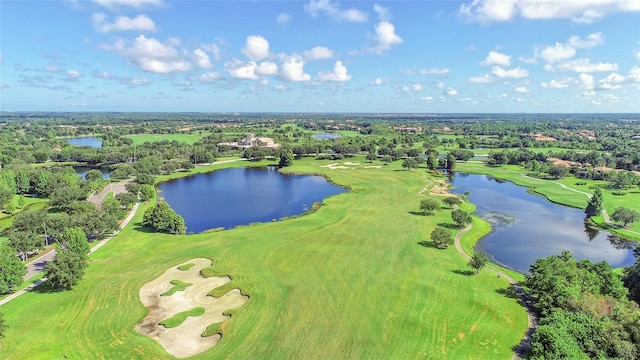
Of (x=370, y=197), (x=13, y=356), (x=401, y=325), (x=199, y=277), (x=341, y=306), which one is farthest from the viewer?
(x=370, y=197)

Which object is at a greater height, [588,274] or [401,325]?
[588,274]

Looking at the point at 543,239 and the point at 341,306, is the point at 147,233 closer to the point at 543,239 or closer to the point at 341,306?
the point at 341,306

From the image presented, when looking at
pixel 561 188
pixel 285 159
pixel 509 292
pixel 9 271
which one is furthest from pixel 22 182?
pixel 561 188

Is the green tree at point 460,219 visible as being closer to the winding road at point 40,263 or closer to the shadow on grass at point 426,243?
the shadow on grass at point 426,243

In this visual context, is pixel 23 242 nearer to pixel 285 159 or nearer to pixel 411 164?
pixel 285 159

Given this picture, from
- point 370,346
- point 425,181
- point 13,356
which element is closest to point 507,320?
point 370,346

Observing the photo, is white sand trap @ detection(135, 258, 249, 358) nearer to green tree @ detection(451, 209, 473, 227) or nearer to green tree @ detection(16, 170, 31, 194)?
green tree @ detection(451, 209, 473, 227)

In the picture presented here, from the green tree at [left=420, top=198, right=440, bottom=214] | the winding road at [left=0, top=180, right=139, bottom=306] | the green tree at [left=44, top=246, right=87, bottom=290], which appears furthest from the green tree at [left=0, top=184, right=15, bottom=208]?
the green tree at [left=420, top=198, right=440, bottom=214]
